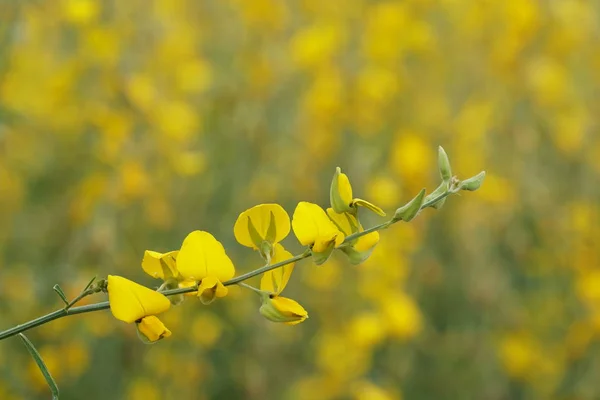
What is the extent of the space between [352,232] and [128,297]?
17 centimetres

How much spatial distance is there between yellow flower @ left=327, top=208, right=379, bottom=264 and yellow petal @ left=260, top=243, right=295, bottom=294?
0.14ft

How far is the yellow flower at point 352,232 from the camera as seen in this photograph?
24.4 inches

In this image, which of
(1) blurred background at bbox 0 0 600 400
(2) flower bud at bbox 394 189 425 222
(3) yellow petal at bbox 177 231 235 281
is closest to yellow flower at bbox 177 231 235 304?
(3) yellow petal at bbox 177 231 235 281

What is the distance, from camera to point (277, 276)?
621 millimetres

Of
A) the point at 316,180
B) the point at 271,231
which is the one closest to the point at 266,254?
the point at 271,231

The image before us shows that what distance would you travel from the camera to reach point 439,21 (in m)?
2.61

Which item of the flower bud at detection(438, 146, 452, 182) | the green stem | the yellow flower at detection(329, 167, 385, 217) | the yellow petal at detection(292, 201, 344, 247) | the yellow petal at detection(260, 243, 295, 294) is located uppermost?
the flower bud at detection(438, 146, 452, 182)

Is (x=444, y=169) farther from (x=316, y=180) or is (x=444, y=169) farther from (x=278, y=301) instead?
(x=316, y=180)

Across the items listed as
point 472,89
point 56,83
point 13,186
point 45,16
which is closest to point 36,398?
point 13,186

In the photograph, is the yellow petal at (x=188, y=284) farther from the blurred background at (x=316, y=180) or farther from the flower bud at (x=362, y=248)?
the blurred background at (x=316, y=180)

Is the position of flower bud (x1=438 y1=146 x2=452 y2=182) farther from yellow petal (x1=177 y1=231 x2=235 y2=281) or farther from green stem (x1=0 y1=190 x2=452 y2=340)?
yellow petal (x1=177 y1=231 x2=235 y2=281)

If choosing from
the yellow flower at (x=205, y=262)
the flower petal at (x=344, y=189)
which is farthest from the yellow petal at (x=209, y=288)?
the flower petal at (x=344, y=189)

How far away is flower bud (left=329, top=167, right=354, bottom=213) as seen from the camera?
0.61m

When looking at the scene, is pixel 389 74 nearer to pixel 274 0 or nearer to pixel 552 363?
pixel 274 0
